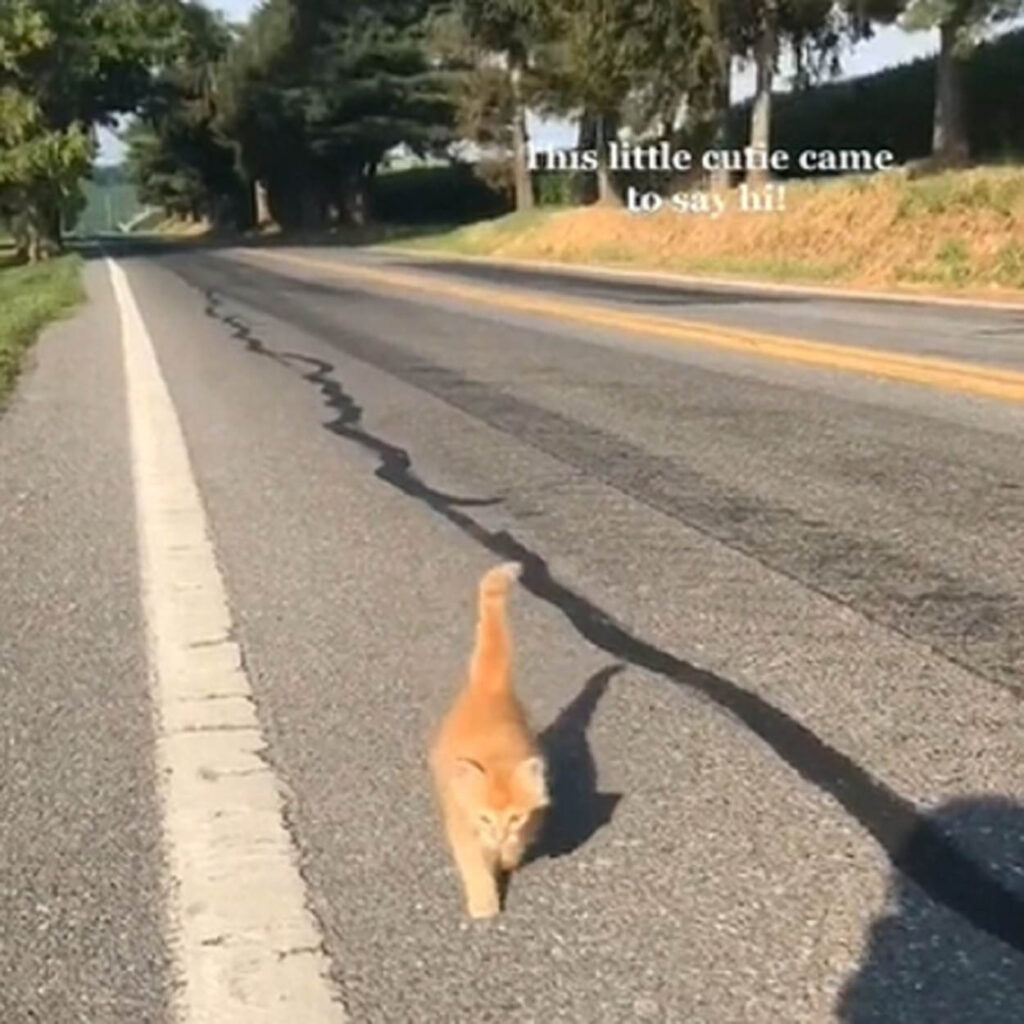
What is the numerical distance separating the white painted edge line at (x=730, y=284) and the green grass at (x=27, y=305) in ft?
32.0

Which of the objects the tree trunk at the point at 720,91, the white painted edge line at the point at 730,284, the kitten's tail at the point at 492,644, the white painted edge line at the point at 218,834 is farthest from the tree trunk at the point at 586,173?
the kitten's tail at the point at 492,644

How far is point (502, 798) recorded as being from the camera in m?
3.15

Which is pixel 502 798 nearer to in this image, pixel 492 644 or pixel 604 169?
pixel 492 644

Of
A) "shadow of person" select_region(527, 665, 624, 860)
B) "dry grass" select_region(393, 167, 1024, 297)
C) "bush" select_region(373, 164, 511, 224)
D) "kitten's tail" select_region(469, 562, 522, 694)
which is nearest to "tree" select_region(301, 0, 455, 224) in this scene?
"bush" select_region(373, 164, 511, 224)

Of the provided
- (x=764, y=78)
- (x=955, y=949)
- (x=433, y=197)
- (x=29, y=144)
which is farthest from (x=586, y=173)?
(x=955, y=949)

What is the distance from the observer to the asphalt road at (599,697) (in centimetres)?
309

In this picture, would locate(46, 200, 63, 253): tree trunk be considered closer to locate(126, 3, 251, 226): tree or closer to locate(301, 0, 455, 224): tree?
locate(126, 3, 251, 226): tree

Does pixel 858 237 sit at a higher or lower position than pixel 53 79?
lower

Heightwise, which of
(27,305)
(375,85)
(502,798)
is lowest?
(27,305)

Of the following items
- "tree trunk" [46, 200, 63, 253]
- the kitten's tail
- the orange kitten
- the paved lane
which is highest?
the kitten's tail

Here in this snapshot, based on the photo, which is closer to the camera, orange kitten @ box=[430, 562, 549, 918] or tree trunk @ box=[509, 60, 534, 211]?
orange kitten @ box=[430, 562, 549, 918]

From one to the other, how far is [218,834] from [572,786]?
0.77 meters

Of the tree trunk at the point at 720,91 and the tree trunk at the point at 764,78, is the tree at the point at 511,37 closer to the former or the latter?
the tree trunk at the point at 720,91

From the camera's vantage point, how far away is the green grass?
51.2ft
